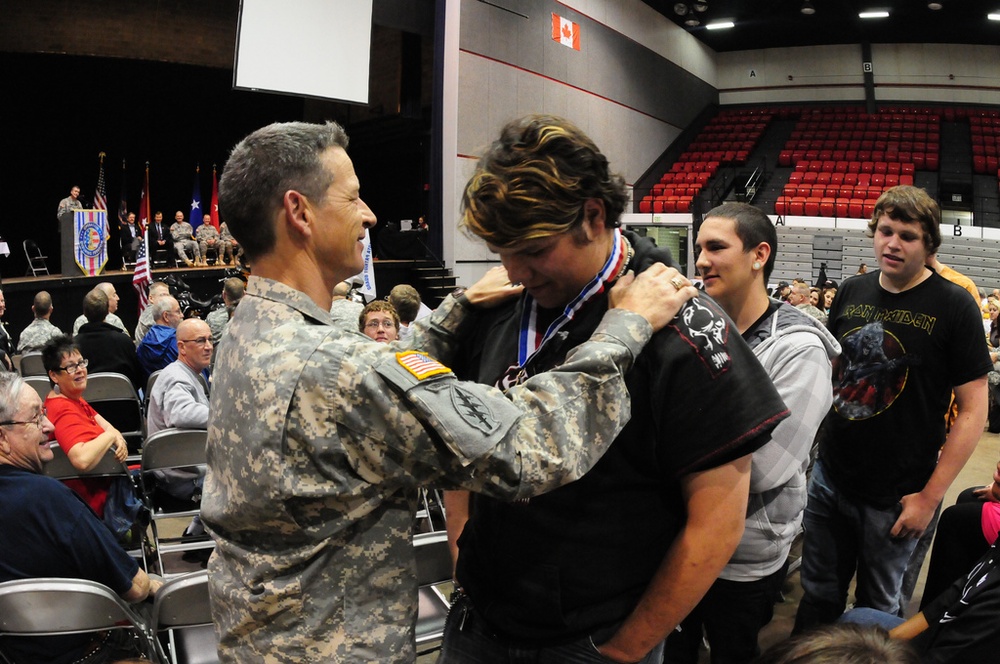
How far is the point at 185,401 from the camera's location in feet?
12.3

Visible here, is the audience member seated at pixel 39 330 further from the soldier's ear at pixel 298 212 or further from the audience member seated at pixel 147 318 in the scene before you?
the soldier's ear at pixel 298 212

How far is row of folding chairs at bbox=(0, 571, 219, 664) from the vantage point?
77.8 inches

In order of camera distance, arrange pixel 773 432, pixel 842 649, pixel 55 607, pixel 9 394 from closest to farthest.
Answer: pixel 842 649 → pixel 773 432 → pixel 55 607 → pixel 9 394

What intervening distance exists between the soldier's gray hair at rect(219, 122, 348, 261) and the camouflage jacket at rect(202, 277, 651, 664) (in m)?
0.09

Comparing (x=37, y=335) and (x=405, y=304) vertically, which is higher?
(x=405, y=304)

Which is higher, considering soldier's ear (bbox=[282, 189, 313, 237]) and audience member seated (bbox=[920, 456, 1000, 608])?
soldier's ear (bbox=[282, 189, 313, 237])

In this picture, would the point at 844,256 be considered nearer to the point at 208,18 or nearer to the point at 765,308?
the point at 208,18

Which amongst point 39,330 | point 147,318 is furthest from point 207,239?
point 147,318

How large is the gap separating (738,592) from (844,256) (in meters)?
15.3

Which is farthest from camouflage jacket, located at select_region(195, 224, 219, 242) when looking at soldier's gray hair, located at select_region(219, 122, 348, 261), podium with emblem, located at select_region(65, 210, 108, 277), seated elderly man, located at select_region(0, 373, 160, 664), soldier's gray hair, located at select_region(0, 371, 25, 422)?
soldier's gray hair, located at select_region(219, 122, 348, 261)

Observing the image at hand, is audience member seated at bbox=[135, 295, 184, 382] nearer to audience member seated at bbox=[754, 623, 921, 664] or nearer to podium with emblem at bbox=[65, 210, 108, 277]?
audience member seated at bbox=[754, 623, 921, 664]

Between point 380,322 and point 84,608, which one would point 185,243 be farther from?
point 84,608

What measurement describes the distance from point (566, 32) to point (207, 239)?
7.92 m

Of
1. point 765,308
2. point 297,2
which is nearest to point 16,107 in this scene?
point 297,2
